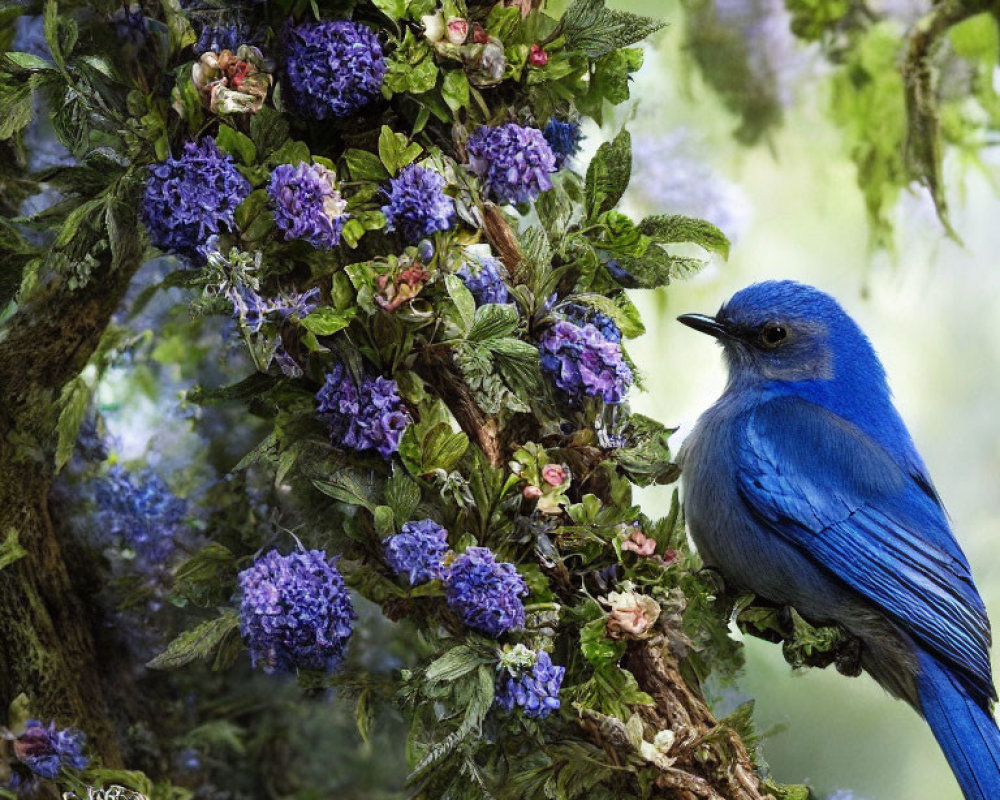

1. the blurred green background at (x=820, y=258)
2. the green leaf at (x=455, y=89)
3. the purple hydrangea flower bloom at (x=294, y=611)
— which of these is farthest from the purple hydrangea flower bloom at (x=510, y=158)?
the blurred green background at (x=820, y=258)

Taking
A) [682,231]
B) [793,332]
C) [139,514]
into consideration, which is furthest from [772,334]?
[139,514]

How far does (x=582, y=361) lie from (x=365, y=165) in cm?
25

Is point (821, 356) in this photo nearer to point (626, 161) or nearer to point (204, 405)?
point (626, 161)

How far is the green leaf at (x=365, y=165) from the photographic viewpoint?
40.7 inches

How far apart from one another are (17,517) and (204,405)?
10.3 inches

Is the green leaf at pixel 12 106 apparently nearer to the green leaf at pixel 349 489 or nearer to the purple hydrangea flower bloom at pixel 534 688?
the green leaf at pixel 349 489

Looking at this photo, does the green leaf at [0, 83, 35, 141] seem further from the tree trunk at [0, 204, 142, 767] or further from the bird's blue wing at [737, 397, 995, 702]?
the bird's blue wing at [737, 397, 995, 702]

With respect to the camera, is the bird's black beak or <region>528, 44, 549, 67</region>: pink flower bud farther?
the bird's black beak

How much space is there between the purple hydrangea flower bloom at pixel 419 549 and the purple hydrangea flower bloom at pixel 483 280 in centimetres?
20

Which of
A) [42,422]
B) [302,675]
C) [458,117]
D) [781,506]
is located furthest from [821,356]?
[42,422]

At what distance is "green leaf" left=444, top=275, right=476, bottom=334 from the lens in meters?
1.01

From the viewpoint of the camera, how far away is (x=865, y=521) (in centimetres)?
114

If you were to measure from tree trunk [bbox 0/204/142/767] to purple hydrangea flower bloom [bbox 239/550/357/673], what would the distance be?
1.12 ft

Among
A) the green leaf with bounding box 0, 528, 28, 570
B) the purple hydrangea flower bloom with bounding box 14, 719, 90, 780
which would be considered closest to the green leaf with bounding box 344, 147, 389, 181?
the green leaf with bounding box 0, 528, 28, 570
